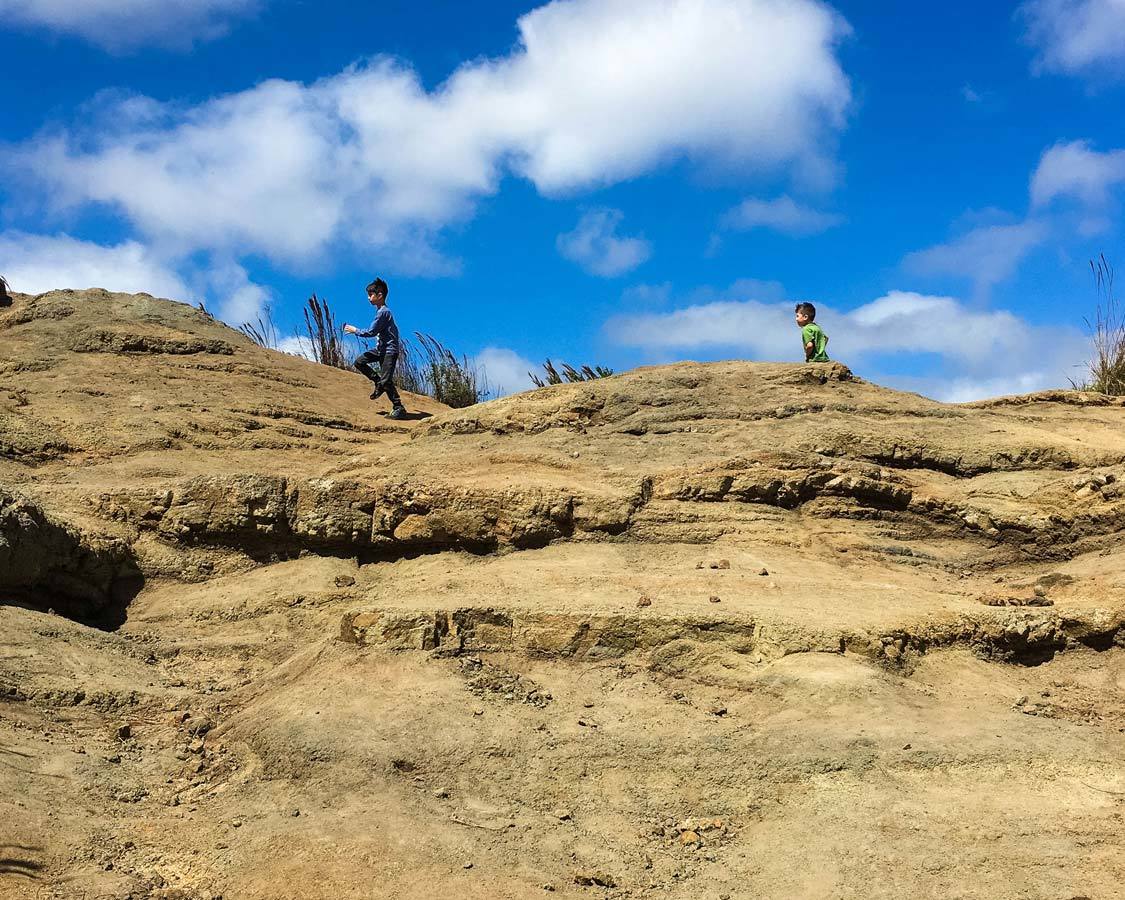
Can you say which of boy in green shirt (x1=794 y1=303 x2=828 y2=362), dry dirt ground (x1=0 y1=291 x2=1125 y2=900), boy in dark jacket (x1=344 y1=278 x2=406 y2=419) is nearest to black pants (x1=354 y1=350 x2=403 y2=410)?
boy in dark jacket (x1=344 y1=278 x2=406 y2=419)

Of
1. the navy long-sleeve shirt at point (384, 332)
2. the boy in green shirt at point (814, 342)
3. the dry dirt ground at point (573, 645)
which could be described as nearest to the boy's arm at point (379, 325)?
the navy long-sleeve shirt at point (384, 332)

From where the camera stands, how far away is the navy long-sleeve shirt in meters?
10.3

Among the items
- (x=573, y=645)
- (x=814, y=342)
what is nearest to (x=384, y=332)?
(x=814, y=342)

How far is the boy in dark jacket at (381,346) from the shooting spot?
32.7 feet

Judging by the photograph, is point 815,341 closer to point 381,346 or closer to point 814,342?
point 814,342

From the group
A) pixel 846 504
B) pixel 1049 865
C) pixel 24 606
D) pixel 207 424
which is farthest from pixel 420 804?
pixel 207 424

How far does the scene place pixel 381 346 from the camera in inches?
408

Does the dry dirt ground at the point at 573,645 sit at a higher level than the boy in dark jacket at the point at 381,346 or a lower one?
lower

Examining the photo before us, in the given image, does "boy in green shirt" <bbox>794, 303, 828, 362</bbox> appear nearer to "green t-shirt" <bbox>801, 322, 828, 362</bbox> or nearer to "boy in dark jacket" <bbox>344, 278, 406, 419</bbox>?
"green t-shirt" <bbox>801, 322, 828, 362</bbox>

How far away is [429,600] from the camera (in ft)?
18.7

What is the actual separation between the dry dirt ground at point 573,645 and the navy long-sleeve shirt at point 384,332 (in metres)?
2.06

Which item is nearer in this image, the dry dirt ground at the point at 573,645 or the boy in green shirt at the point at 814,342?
the dry dirt ground at the point at 573,645

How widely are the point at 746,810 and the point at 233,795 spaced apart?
2237 mm

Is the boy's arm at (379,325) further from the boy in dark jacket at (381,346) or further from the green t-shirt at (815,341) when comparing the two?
the green t-shirt at (815,341)
